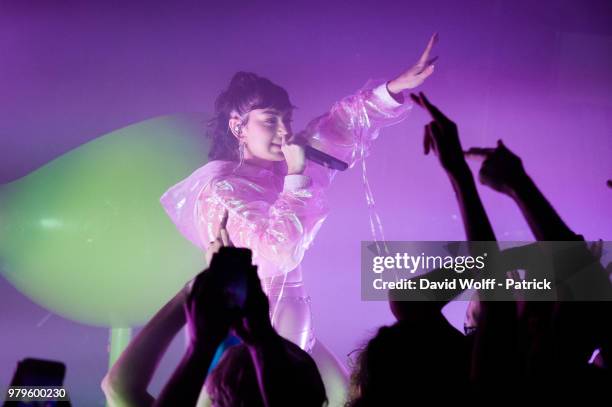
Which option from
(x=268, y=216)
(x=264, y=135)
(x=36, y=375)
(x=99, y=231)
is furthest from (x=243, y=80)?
(x=36, y=375)

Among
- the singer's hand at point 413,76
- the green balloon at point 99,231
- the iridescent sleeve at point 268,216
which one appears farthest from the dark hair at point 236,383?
the singer's hand at point 413,76

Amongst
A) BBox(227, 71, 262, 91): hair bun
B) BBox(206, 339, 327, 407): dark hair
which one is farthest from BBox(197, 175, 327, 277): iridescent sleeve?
BBox(206, 339, 327, 407): dark hair

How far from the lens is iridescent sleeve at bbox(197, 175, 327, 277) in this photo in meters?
1.53

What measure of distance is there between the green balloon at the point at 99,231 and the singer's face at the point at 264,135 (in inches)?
7.8

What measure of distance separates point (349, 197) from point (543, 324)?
1292 millimetres

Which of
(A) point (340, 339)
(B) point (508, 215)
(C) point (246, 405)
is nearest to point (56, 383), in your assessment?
(C) point (246, 405)

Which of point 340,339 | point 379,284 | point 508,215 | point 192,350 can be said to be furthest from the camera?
point 508,215

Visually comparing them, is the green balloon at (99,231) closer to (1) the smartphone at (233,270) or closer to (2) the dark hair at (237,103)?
(2) the dark hair at (237,103)

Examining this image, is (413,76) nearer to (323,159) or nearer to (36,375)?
(323,159)

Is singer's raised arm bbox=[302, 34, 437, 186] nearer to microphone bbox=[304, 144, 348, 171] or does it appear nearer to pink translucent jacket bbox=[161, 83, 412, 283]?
pink translucent jacket bbox=[161, 83, 412, 283]

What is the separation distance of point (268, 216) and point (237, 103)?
499mm

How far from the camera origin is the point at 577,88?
7.13 ft

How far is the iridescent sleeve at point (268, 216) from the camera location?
1.53m

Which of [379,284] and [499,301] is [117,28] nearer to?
[379,284]
